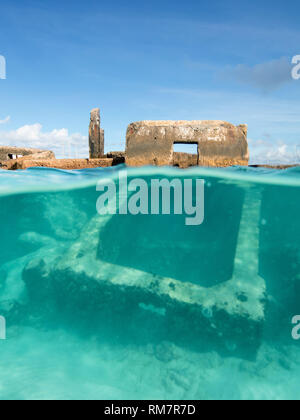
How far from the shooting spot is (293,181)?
1000 cm

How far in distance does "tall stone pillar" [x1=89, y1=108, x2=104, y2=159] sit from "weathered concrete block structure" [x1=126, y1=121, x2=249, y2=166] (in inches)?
318

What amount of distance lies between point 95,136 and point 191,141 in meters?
9.64

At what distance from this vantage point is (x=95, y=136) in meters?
16.4

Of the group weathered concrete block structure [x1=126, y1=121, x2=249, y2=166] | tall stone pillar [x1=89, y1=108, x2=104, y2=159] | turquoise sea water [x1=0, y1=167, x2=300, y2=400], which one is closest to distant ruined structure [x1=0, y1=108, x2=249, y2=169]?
weathered concrete block structure [x1=126, y1=121, x2=249, y2=166]

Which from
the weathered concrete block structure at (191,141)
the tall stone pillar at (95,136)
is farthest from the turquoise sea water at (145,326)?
the tall stone pillar at (95,136)

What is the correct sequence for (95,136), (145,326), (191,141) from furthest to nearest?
(95,136) < (191,141) < (145,326)

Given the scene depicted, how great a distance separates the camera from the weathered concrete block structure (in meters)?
8.62

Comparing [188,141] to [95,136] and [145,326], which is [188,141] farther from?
[95,136]

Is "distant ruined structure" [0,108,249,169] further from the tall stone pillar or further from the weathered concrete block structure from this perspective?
the tall stone pillar

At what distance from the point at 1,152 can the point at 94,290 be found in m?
18.6

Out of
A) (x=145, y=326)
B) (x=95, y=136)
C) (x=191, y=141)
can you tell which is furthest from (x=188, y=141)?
(x=95, y=136)

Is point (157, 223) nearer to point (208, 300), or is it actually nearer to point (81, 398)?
point (208, 300)

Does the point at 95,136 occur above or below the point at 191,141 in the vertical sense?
above
